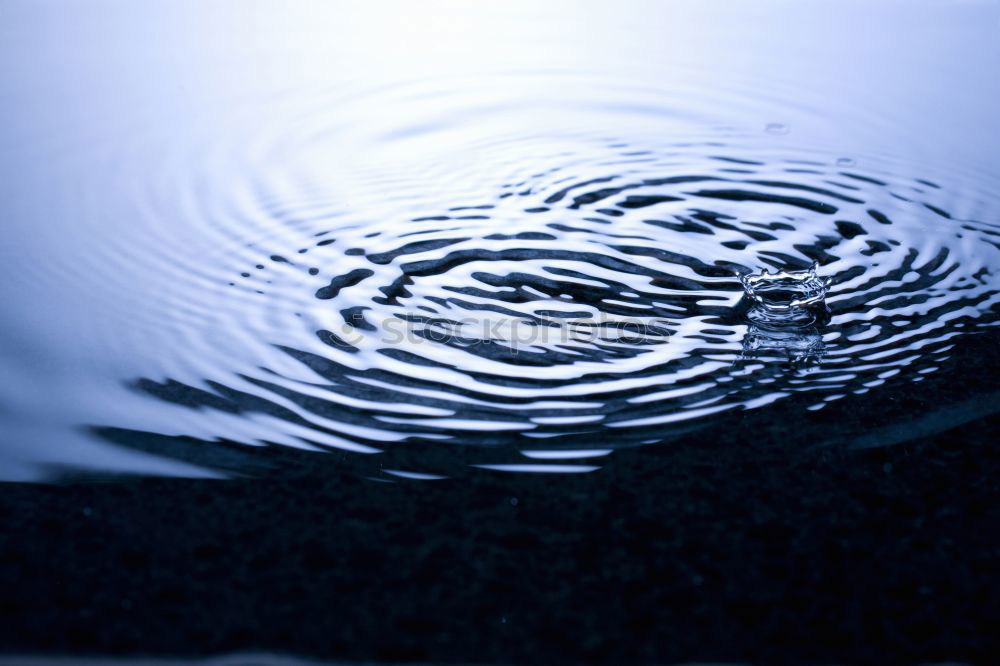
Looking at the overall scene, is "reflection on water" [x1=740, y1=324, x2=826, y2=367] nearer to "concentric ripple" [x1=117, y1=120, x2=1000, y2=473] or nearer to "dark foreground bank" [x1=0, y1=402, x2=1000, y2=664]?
"concentric ripple" [x1=117, y1=120, x2=1000, y2=473]

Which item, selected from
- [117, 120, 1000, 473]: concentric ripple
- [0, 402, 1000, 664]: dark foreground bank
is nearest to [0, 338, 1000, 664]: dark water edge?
[0, 402, 1000, 664]: dark foreground bank

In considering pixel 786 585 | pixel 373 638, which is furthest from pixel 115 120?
pixel 786 585

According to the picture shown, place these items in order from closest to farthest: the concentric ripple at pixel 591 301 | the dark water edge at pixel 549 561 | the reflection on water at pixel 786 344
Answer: the dark water edge at pixel 549 561 → the concentric ripple at pixel 591 301 → the reflection on water at pixel 786 344

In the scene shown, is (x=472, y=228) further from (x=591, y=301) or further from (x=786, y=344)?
(x=786, y=344)

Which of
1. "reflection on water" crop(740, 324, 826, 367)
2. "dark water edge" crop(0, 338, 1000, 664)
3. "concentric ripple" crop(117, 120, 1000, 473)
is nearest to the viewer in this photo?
"dark water edge" crop(0, 338, 1000, 664)

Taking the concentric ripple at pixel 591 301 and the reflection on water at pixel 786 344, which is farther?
the reflection on water at pixel 786 344

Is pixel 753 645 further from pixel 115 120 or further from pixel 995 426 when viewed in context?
pixel 115 120
